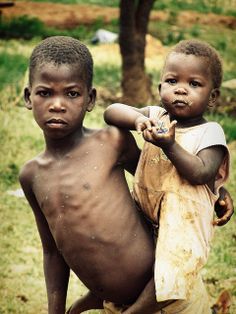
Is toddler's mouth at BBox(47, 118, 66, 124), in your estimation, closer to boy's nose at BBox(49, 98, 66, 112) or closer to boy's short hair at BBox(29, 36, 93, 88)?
boy's nose at BBox(49, 98, 66, 112)

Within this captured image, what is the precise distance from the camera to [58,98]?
2.16 metres

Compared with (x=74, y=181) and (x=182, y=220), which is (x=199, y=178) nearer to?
(x=182, y=220)

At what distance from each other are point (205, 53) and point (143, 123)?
39 centimetres

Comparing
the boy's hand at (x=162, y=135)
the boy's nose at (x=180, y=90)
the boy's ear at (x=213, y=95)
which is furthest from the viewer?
the boy's ear at (x=213, y=95)

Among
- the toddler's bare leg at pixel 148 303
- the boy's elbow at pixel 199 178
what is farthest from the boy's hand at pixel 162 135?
the toddler's bare leg at pixel 148 303

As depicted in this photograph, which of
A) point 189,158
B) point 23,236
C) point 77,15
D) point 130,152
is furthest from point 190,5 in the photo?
point 189,158

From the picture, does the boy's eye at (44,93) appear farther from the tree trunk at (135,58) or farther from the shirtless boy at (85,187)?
the tree trunk at (135,58)

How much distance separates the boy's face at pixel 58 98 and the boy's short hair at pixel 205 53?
0.41 metres

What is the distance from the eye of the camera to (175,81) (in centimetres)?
217

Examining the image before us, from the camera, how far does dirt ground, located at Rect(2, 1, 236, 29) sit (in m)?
12.6

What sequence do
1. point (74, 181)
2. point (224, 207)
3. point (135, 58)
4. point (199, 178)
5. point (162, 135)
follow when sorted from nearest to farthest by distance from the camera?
point (162, 135) < point (199, 178) < point (74, 181) < point (224, 207) < point (135, 58)

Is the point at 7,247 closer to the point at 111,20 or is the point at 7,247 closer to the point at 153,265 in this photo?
the point at 153,265

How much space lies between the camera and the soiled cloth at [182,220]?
2146mm

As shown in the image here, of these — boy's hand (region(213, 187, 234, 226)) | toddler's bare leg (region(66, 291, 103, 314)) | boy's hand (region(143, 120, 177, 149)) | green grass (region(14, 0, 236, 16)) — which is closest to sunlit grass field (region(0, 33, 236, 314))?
toddler's bare leg (region(66, 291, 103, 314))
